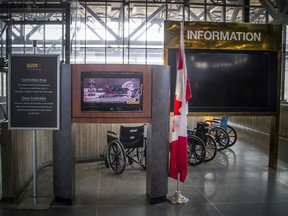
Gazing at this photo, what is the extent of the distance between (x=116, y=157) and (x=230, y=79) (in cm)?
233

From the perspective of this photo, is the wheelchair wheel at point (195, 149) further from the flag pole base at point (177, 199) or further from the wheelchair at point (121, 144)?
the flag pole base at point (177, 199)

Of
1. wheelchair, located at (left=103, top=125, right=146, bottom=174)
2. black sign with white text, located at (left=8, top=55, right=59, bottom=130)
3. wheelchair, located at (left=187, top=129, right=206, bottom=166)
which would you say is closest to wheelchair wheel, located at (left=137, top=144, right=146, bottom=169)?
wheelchair, located at (left=103, top=125, right=146, bottom=174)

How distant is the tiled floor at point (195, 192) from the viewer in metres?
4.05

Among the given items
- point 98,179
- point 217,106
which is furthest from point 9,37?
point 217,106

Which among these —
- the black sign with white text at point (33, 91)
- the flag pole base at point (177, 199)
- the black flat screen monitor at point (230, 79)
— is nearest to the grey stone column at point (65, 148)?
the black sign with white text at point (33, 91)

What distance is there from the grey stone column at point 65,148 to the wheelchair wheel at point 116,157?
1380 mm

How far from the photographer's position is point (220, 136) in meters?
8.02

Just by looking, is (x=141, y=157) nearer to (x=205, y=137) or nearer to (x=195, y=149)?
(x=195, y=149)

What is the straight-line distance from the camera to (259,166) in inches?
252

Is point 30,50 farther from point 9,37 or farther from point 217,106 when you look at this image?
point 217,106

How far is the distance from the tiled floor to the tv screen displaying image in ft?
4.04

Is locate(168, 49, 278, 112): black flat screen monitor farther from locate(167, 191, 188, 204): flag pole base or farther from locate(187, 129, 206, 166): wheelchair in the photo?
locate(167, 191, 188, 204): flag pole base

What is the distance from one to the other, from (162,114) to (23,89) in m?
1.73

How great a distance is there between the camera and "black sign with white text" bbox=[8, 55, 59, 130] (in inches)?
159
